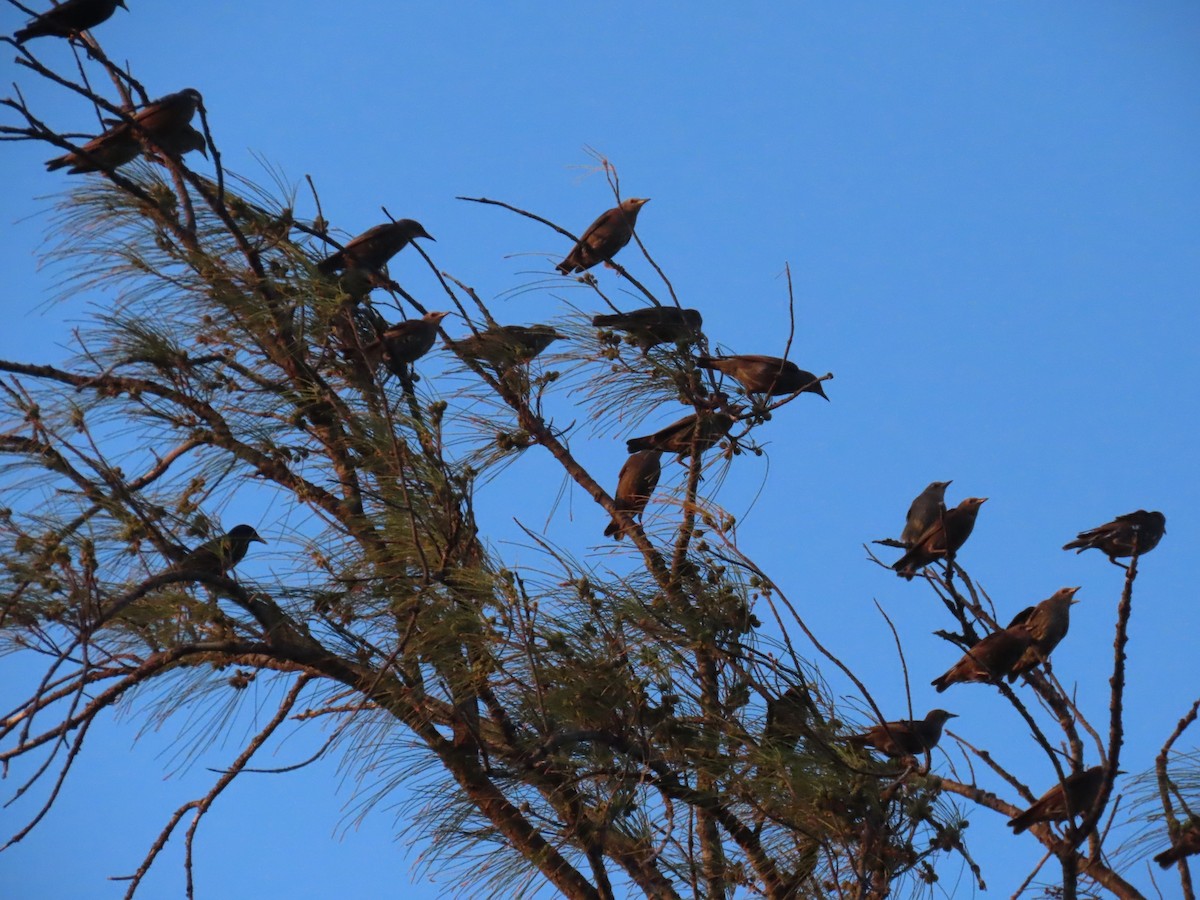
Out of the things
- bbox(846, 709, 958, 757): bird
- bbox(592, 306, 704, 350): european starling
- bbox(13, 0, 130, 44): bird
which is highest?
bbox(13, 0, 130, 44): bird

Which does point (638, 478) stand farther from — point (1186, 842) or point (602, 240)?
point (1186, 842)

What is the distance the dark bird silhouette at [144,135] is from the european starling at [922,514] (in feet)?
7.88

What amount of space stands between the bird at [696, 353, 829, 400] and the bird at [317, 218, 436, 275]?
101 cm

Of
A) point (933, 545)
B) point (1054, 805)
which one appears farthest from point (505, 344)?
point (1054, 805)

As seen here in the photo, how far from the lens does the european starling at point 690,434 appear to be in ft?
11.9

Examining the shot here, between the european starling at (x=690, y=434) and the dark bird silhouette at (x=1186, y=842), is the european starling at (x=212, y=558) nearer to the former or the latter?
the european starling at (x=690, y=434)

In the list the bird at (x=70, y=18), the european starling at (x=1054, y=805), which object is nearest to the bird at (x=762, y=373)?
the european starling at (x=1054, y=805)

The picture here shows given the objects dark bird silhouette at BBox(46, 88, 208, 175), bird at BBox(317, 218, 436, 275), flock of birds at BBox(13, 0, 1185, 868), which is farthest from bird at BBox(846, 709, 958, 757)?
dark bird silhouette at BBox(46, 88, 208, 175)

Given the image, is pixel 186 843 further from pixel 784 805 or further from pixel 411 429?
pixel 784 805

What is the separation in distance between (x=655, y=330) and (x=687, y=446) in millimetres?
373

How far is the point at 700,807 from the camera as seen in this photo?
3006 mm

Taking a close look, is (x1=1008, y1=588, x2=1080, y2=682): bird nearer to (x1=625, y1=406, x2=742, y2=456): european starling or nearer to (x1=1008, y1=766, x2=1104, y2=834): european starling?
(x1=1008, y1=766, x2=1104, y2=834): european starling

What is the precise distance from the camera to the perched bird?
A: 365 cm

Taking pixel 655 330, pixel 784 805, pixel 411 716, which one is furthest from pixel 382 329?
pixel 784 805
